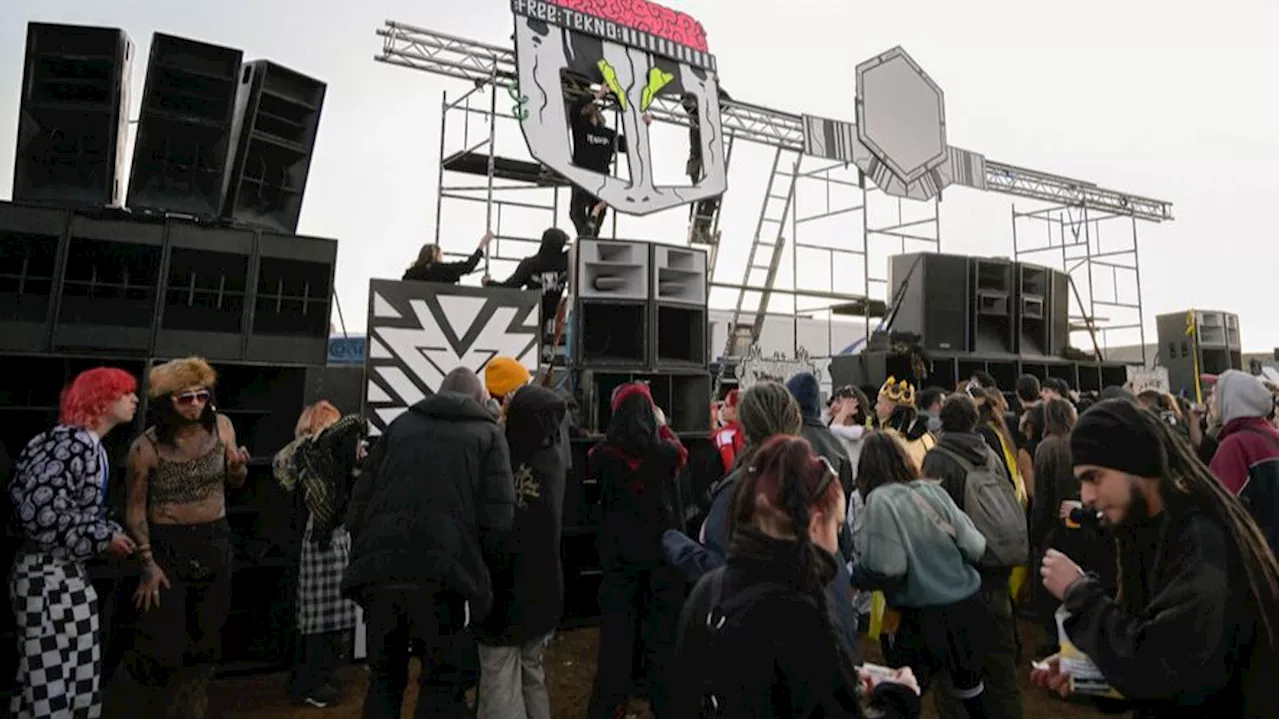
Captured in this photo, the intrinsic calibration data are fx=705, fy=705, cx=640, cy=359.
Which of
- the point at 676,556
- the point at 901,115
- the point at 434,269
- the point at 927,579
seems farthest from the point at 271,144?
the point at 901,115

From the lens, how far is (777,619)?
1.34 meters

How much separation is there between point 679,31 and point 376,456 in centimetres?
730

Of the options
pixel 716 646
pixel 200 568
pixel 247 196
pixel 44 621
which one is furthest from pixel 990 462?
pixel 247 196

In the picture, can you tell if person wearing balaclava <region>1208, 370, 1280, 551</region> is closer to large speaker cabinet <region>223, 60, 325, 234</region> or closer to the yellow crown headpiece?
the yellow crown headpiece

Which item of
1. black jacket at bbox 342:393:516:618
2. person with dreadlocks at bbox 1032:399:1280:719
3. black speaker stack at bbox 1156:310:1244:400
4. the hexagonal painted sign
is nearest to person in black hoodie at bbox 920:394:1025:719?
person with dreadlocks at bbox 1032:399:1280:719

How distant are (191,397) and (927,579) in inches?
111

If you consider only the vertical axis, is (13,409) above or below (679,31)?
below

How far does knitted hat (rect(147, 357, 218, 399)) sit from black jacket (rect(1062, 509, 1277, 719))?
2982mm

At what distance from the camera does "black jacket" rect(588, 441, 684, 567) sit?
296 centimetres

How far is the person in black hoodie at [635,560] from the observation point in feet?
9.67

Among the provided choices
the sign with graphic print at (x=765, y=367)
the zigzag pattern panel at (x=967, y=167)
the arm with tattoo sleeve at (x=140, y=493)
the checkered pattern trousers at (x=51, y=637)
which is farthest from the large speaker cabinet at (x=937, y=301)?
the checkered pattern trousers at (x=51, y=637)

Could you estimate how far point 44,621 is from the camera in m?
2.45

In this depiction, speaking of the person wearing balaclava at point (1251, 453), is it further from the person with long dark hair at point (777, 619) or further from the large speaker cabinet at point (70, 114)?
the large speaker cabinet at point (70, 114)

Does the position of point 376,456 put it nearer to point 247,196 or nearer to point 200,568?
point 200,568
